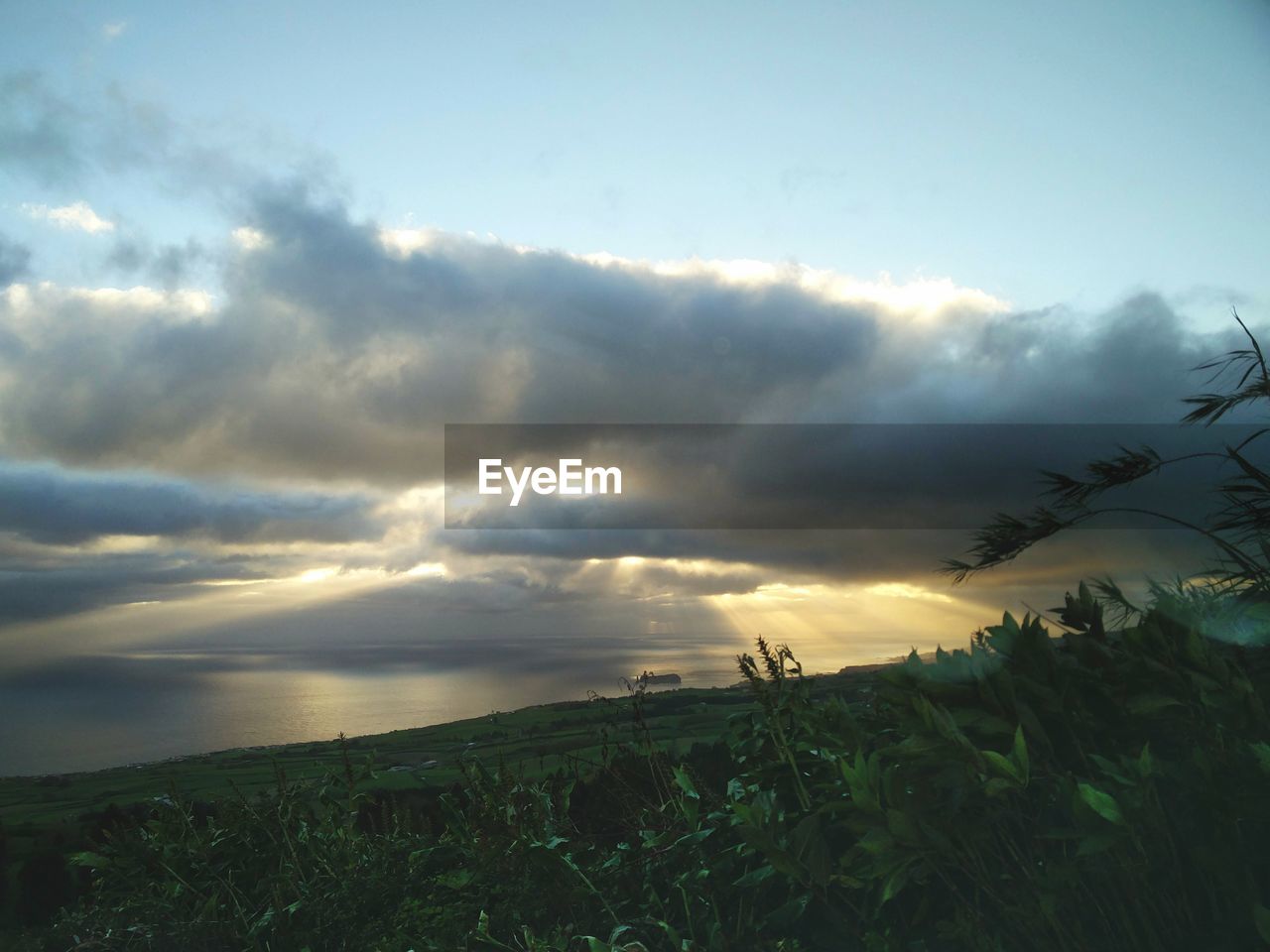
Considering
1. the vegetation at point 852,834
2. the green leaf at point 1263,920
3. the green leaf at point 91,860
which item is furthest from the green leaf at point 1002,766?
the green leaf at point 91,860

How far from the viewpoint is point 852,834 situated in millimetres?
2387

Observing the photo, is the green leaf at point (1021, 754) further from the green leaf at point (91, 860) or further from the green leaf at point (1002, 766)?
the green leaf at point (91, 860)

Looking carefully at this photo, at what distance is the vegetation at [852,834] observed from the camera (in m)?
1.78

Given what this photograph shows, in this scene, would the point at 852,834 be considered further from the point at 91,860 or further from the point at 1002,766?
the point at 91,860

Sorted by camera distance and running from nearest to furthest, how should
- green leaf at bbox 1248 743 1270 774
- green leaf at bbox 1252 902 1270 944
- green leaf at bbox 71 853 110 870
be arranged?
green leaf at bbox 1252 902 1270 944 → green leaf at bbox 1248 743 1270 774 → green leaf at bbox 71 853 110 870

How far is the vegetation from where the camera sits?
1.78 m

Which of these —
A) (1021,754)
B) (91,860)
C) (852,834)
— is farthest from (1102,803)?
(91,860)

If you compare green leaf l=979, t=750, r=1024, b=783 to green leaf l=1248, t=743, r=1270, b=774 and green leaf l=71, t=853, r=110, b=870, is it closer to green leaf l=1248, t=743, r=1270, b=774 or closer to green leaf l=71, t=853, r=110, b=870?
green leaf l=1248, t=743, r=1270, b=774

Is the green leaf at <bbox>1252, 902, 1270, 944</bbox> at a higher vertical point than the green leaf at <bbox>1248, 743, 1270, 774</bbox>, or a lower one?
lower

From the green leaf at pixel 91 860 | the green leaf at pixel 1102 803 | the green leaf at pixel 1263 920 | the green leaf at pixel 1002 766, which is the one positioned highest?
the green leaf at pixel 1002 766

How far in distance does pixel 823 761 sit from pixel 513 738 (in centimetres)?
236

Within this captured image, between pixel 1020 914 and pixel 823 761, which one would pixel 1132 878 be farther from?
pixel 823 761

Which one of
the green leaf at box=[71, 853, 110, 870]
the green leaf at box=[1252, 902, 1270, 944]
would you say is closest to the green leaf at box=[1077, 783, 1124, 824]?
the green leaf at box=[1252, 902, 1270, 944]

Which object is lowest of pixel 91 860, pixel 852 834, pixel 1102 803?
pixel 91 860
